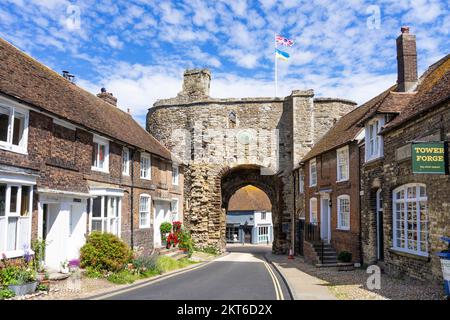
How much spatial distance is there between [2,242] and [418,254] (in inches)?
458

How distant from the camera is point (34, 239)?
1259cm

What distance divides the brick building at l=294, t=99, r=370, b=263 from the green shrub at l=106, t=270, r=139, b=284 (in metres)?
9.51

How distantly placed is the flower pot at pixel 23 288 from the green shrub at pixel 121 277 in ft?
10.5

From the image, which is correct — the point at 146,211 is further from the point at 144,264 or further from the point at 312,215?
the point at 312,215

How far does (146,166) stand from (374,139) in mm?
11827

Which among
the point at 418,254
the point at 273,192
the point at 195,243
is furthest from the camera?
the point at 273,192

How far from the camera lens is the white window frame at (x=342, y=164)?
20.3 m

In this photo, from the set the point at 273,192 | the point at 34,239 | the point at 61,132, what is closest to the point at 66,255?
the point at 34,239

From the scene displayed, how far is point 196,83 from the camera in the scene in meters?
31.4

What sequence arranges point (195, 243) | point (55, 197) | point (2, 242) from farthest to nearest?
point (195, 243) < point (55, 197) < point (2, 242)

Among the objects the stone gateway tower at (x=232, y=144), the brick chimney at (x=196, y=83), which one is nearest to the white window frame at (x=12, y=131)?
the stone gateway tower at (x=232, y=144)

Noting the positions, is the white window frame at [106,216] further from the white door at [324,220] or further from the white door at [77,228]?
the white door at [324,220]
